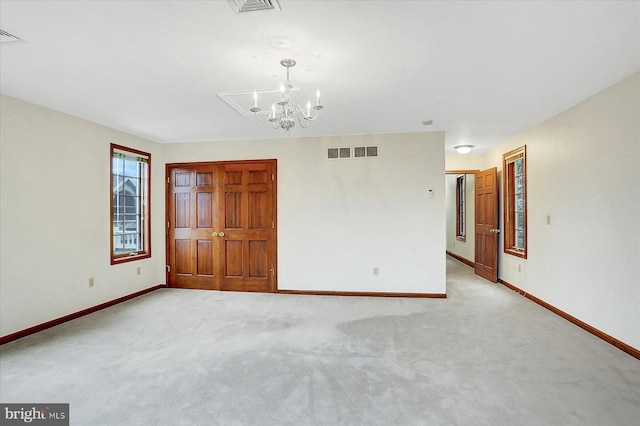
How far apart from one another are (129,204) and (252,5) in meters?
4.24

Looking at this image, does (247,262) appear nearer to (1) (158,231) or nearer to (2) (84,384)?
(1) (158,231)

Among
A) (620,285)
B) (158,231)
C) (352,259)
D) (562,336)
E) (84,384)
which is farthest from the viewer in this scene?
(158,231)

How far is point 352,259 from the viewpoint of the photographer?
4.95m

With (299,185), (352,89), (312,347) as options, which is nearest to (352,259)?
(299,185)

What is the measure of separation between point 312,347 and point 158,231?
145 inches

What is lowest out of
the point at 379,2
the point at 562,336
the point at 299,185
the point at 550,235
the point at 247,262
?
the point at 562,336

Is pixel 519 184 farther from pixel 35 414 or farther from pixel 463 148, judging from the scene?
pixel 35 414

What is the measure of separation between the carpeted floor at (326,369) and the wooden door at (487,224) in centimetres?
178

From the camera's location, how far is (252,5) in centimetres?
Result: 185

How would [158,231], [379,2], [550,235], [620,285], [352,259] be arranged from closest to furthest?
1. [379,2]
2. [620,285]
3. [550,235]
4. [352,259]
5. [158,231]

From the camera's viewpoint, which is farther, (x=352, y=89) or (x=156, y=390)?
(x=352, y=89)

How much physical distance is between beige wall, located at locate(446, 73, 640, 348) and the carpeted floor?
0.35 m

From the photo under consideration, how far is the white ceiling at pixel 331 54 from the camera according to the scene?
195 cm

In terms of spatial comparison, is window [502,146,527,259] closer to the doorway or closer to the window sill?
the window sill
